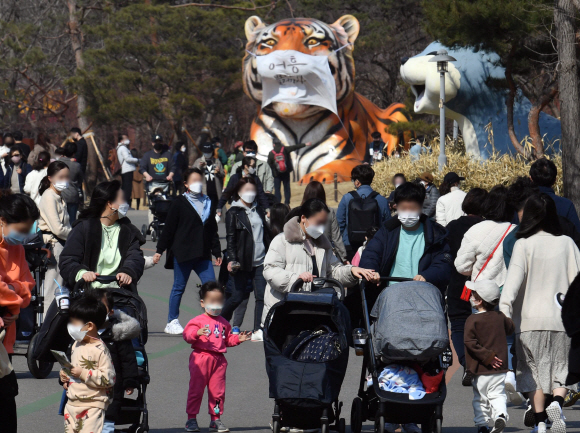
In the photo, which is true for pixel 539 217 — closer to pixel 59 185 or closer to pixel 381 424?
pixel 381 424

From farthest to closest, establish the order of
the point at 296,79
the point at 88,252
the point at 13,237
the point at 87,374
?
the point at 296,79
the point at 88,252
the point at 87,374
the point at 13,237

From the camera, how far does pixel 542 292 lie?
6.49m

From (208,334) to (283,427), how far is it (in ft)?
3.05

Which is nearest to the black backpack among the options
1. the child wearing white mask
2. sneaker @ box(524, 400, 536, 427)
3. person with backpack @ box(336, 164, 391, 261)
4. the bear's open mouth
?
person with backpack @ box(336, 164, 391, 261)

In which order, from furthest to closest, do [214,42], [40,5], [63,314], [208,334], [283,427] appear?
[40,5]
[214,42]
[208,334]
[283,427]
[63,314]

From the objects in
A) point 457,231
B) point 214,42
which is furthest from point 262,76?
point 457,231

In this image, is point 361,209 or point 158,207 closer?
point 361,209

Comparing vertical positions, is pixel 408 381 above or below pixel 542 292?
below

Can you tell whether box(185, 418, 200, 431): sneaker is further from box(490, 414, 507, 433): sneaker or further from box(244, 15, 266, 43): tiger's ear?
box(244, 15, 266, 43): tiger's ear

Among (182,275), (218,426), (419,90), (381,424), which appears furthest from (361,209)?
(419,90)

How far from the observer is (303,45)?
79.9 feet

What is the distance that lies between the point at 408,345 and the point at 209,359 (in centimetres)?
160

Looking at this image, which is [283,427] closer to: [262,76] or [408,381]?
[408,381]

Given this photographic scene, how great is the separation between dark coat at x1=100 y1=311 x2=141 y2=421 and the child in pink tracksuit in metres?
0.87
